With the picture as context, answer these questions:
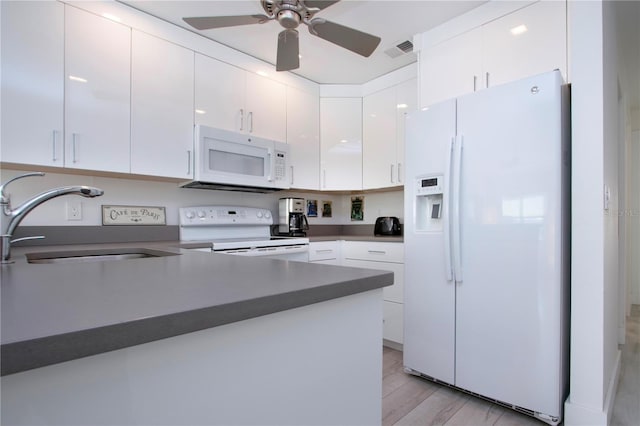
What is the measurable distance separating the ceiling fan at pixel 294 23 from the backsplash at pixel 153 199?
132cm

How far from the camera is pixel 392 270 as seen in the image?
8.80 ft

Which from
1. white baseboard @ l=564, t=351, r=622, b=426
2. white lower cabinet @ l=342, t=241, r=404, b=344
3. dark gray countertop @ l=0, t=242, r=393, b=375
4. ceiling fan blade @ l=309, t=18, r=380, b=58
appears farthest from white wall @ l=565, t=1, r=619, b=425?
dark gray countertop @ l=0, t=242, r=393, b=375

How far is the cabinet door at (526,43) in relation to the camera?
6.46 feet

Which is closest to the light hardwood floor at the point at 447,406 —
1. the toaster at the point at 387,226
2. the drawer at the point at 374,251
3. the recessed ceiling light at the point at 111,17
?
the drawer at the point at 374,251

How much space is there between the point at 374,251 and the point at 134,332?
2551 millimetres

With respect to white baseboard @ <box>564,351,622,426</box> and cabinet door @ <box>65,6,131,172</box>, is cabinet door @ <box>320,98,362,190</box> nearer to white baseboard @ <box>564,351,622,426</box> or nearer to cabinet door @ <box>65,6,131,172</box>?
cabinet door @ <box>65,6,131,172</box>

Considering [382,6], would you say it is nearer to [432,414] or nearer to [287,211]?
[287,211]

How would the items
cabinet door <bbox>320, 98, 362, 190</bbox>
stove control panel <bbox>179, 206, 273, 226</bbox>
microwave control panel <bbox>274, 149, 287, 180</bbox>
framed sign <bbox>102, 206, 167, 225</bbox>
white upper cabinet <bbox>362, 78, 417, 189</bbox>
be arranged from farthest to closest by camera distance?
cabinet door <bbox>320, 98, 362, 190</bbox> < white upper cabinet <bbox>362, 78, 417, 189</bbox> < microwave control panel <bbox>274, 149, 287, 180</bbox> < stove control panel <bbox>179, 206, 273, 226</bbox> < framed sign <bbox>102, 206, 167, 225</bbox>

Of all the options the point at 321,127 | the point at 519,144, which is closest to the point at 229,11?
the point at 321,127

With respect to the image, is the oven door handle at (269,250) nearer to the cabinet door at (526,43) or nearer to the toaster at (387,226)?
the toaster at (387,226)

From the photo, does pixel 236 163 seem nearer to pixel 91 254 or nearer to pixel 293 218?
pixel 293 218

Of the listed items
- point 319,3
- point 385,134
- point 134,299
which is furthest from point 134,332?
point 385,134

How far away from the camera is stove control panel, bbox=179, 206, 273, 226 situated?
2654mm

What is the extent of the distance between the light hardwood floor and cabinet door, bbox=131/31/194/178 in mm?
1988
